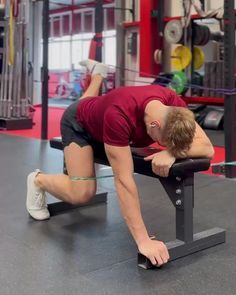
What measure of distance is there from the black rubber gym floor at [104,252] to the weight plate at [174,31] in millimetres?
3721

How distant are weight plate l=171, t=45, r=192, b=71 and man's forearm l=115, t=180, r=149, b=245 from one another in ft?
16.6

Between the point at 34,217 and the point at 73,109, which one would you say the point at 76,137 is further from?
the point at 34,217

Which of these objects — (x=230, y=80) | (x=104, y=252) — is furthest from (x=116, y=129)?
(x=230, y=80)

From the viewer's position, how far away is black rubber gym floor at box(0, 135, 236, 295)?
181cm

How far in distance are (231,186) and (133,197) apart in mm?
1756

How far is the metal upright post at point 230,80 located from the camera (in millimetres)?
3602

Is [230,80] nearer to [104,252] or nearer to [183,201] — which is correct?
[183,201]

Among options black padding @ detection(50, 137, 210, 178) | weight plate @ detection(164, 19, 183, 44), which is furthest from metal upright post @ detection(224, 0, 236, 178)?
weight plate @ detection(164, 19, 183, 44)

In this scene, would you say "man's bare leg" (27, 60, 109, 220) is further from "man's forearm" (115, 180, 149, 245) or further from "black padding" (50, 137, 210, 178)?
"man's forearm" (115, 180, 149, 245)

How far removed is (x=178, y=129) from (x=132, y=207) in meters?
0.39

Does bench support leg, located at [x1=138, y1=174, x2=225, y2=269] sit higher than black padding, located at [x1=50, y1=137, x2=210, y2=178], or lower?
lower

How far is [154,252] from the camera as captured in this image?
1941 millimetres

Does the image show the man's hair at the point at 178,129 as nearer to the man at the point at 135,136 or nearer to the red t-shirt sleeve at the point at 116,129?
the man at the point at 135,136

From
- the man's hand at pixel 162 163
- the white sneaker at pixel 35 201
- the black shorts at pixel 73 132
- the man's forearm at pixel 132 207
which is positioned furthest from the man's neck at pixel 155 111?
the white sneaker at pixel 35 201
